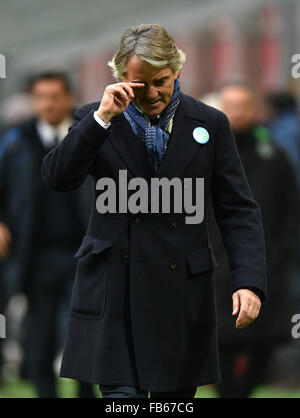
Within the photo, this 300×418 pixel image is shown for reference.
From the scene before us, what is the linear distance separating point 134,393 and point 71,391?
4.80 metres

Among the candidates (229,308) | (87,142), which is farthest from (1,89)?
(87,142)

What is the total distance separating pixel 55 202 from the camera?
8.61 meters

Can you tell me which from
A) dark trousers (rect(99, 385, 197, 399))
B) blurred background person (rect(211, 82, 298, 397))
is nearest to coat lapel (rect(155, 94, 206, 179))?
dark trousers (rect(99, 385, 197, 399))

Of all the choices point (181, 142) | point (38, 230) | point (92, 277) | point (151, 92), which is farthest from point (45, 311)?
point (151, 92)

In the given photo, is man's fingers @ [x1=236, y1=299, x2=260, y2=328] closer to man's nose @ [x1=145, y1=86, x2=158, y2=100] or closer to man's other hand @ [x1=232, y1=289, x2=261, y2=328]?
man's other hand @ [x1=232, y1=289, x2=261, y2=328]

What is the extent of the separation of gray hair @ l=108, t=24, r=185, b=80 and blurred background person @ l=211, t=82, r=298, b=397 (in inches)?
128

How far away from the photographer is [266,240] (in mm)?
8359

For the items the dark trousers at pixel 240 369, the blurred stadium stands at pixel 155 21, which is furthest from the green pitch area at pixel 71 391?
the blurred stadium stands at pixel 155 21

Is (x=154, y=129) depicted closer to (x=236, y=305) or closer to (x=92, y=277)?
(x=92, y=277)

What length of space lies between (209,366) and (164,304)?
30cm

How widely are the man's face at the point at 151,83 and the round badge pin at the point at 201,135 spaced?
0.20 metres

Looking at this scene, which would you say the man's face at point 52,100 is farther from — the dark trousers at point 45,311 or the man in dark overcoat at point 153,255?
the man in dark overcoat at point 153,255
